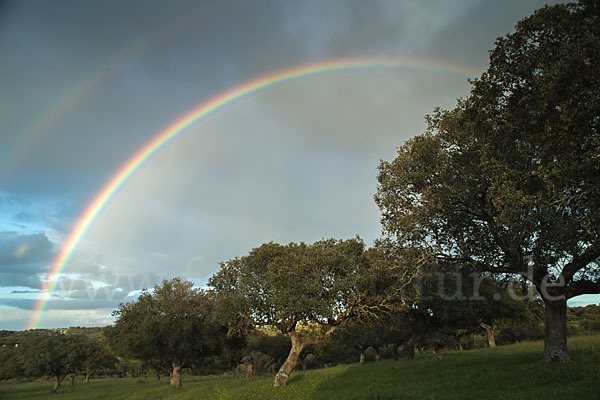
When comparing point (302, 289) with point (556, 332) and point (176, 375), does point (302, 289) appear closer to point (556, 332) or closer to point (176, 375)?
point (556, 332)

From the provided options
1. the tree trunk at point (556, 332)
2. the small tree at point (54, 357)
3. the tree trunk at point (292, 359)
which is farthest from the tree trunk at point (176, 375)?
the small tree at point (54, 357)

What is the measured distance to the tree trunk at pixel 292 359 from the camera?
26350 millimetres

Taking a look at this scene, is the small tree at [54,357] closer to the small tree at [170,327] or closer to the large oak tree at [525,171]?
the small tree at [170,327]

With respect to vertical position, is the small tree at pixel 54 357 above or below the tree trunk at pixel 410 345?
below

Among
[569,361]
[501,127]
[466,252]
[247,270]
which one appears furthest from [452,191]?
[247,270]

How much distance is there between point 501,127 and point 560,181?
17.2 feet

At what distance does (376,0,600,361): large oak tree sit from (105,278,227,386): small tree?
102ft

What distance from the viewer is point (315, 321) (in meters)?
27.8

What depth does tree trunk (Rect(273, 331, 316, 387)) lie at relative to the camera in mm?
26350

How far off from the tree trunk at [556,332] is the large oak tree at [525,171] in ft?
0.18

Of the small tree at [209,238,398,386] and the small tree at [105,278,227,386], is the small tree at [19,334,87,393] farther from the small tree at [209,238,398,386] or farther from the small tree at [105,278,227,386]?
the small tree at [209,238,398,386]

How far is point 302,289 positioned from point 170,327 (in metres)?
25.0

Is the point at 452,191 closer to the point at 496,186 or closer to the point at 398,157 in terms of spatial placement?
the point at 496,186

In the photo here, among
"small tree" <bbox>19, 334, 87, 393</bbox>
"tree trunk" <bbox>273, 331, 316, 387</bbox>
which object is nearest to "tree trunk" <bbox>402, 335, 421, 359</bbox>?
"tree trunk" <bbox>273, 331, 316, 387</bbox>
